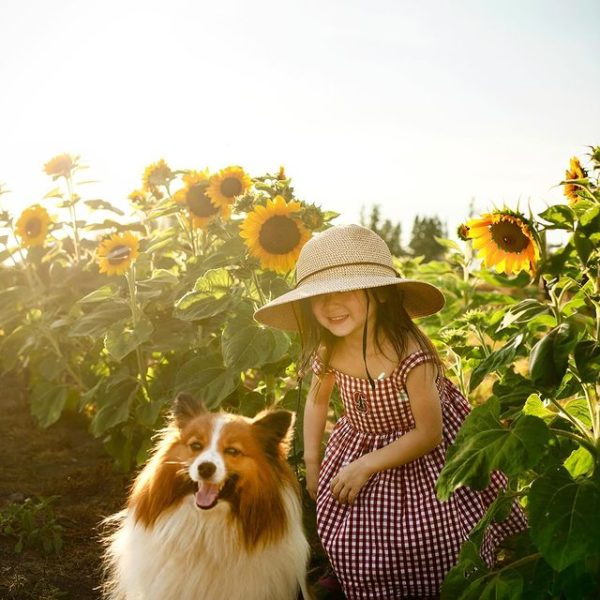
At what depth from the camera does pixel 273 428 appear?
2.48 meters

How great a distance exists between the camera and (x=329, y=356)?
106 inches

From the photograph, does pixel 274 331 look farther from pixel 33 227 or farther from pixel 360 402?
pixel 33 227

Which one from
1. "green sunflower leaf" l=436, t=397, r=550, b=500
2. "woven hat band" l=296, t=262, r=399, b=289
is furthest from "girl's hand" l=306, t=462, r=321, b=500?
"green sunflower leaf" l=436, t=397, r=550, b=500

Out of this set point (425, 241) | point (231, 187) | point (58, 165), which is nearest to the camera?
point (231, 187)

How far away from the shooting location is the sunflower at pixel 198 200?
3625 mm

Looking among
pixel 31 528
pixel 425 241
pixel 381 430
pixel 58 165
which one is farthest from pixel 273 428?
pixel 425 241

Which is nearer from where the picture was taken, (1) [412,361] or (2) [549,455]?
(2) [549,455]

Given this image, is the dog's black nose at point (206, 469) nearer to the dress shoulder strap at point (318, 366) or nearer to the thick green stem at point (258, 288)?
the dress shoulder strap at point (318, 366)

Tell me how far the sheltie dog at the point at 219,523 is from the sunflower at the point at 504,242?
87 centimetres

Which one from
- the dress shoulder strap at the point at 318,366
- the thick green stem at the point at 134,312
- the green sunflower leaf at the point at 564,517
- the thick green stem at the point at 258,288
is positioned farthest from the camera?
the thick green stem at the point at 134,312

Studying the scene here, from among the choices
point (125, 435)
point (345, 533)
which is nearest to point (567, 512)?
point (345, 533)

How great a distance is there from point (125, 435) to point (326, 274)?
1862 mm

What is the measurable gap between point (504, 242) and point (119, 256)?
2.11 metres

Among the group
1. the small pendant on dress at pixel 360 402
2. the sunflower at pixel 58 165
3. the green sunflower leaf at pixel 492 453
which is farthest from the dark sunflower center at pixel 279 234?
the sunflower at pixel 58 165
